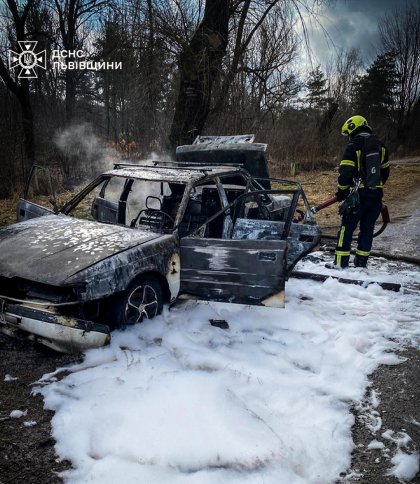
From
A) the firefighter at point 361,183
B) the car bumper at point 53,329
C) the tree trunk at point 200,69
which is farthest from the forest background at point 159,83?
the car bumper at point 53,329

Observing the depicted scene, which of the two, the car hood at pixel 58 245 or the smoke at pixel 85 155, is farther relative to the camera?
the smoke at pixel 85 155

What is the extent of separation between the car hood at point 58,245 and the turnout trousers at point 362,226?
2.93 metres

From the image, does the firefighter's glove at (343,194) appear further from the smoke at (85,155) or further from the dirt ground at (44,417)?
the smoke at (85,155)

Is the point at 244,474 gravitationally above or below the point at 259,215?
below

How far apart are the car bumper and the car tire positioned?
0.29 metres

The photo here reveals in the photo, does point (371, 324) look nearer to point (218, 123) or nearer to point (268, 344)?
point (268, 344)

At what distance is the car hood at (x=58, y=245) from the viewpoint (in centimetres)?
298

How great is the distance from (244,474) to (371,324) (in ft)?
7.54

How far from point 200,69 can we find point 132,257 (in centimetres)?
634

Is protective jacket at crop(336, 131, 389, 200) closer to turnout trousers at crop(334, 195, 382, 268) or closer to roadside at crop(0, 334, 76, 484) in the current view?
turnout trousers at crop(334, 195, 382, 268)

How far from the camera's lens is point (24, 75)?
42.1ft

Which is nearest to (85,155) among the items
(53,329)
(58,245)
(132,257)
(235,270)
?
(58,245)

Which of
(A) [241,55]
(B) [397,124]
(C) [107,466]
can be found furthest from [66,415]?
(B) [397,124]

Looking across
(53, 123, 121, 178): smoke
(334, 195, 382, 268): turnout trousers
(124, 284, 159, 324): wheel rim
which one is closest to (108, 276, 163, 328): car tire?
(124, 284, 159, 324): wheel rim
